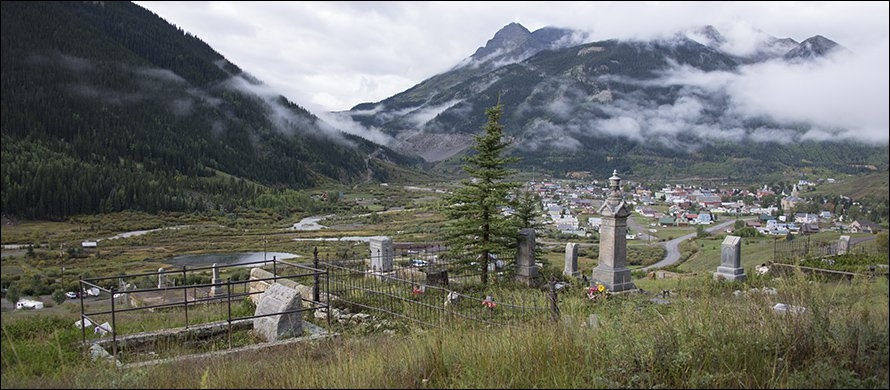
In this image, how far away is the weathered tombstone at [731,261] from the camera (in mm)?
16469

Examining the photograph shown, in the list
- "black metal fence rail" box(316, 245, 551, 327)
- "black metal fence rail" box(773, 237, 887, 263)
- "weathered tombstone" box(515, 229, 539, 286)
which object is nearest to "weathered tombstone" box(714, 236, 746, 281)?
"black metal fence rail" box(773, 237, 887, 263)

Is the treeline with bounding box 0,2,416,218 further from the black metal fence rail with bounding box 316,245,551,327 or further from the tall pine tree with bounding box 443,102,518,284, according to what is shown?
the tall pine tree with bounding box 443,102,518,284

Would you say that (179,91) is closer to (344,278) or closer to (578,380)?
(344,278)

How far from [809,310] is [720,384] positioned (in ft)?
5.81

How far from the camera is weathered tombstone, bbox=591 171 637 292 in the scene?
49.7ft

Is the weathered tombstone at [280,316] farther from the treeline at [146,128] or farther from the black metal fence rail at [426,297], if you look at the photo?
the treeline at [146,128]

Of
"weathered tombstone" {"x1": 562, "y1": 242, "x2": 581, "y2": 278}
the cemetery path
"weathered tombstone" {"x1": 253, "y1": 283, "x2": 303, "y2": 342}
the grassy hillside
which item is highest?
the grassy hillside

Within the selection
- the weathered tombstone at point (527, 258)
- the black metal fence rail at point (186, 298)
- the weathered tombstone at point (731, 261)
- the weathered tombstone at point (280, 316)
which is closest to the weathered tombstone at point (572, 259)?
the weathered tombstone at point (731, 261)

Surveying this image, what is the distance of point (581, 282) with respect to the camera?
1585 centimetres

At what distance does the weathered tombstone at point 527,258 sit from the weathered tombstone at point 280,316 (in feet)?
24.7

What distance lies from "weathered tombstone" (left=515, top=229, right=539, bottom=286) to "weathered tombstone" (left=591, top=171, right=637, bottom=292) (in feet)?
7.02

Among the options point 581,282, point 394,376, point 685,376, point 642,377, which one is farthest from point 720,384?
point 581,282

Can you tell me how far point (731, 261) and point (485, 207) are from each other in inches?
351

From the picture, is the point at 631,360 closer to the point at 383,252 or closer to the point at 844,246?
the point at 383,252
